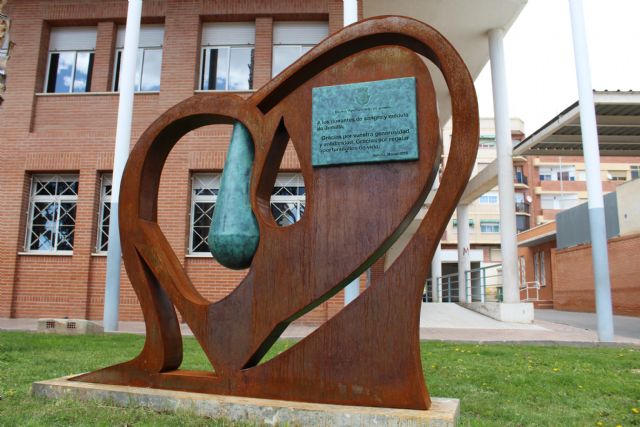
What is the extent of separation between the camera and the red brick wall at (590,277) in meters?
18.0

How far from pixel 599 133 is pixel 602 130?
0.93ft

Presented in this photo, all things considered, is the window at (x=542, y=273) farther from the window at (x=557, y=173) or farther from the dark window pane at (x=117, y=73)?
the dark window pane at (x=117, y=73)

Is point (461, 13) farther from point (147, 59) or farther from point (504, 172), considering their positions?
point (147, 59)

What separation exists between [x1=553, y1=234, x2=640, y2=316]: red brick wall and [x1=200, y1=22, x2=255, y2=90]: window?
1342 centimetres

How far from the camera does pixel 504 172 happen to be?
1313cm

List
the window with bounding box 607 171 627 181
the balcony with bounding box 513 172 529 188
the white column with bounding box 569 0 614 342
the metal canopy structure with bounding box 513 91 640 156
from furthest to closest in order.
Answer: the balcony with bounding box 513 172 529 188
the window with bounding box 607 171 627 181
the metal canopy structure with bounding box 513 91 640 156
the white column with bounding box 569 0 614 342

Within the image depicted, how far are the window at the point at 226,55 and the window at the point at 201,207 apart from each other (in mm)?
2364

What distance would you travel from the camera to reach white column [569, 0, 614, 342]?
9102 millimetres

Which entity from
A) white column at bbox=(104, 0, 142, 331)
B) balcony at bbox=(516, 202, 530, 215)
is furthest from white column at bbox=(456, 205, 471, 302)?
balcony at bbox=(516, 202, 530, 215)

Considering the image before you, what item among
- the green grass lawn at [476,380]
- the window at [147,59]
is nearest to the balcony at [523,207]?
the window at [147,59]

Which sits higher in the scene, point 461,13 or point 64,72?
point 461,13

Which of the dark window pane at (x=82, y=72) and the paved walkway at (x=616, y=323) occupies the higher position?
the dark window pane at (x=82, y=72)

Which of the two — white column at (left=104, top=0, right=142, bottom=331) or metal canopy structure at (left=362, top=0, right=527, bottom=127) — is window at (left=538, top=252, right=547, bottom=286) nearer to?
metal canopy structure at (left=362, top=0, right=527, bottom=127)

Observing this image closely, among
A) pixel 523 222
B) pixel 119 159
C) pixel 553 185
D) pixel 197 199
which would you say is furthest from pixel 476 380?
pixel 553 185
